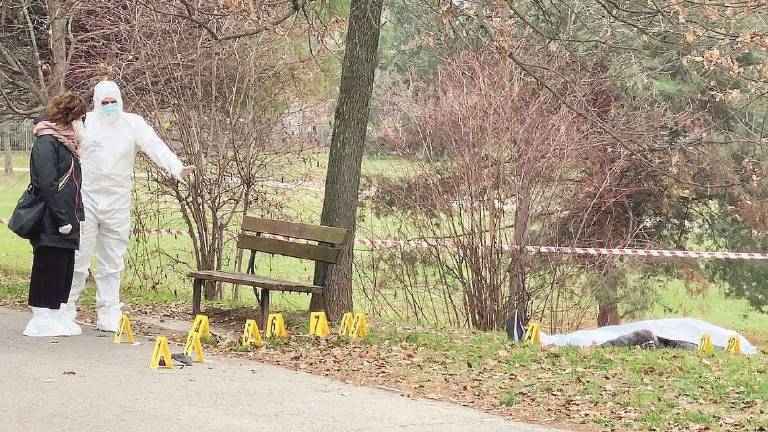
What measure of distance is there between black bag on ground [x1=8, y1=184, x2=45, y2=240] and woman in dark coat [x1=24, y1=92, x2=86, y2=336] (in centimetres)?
4

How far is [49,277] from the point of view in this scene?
8.80m

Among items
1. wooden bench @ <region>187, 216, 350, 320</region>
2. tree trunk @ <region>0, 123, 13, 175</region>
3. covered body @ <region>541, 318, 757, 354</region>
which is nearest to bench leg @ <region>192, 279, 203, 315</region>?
wooden bench @ <region>187, 216, 350, 320</region>

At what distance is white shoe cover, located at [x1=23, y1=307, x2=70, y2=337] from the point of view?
353 inches

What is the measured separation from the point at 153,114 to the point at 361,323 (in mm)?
5337

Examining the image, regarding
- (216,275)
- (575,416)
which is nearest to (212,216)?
(216,275)

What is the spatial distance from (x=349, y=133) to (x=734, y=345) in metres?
4.01

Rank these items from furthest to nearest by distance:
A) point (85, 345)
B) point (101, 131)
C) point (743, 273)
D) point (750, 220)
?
1. point (743, 273)
2. point (750, 220)
3. point (101, 131)
4. point (85, 345)

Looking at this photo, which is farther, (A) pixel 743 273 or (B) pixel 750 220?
(A) pixel 743 273

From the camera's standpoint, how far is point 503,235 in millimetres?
13711

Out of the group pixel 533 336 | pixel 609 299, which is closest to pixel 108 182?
pixel 533 336

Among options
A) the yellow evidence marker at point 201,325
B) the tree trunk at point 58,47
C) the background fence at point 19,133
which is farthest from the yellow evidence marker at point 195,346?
the background fence at point 19,133

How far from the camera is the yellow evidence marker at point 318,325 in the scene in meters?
9.38

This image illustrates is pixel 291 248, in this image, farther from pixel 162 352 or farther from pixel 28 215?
pixel 162 352

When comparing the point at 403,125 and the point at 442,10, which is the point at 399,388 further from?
the point at 403,125
